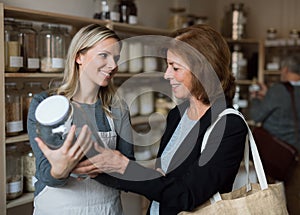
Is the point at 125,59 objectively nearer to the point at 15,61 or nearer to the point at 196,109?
the point at 15,61

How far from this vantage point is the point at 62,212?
3.29 feet

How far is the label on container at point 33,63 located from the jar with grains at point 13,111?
10 centimetres

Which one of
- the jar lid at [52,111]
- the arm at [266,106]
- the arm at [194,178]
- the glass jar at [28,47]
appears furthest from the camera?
the arm at [266,106]

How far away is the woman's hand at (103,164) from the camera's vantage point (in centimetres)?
72

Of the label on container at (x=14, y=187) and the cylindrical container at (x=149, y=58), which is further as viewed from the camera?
the cylindrical container at (x=149, y=58)

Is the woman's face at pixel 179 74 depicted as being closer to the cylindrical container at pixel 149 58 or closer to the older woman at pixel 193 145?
the older woman at pixel 193 145

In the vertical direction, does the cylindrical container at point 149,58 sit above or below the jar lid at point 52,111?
above

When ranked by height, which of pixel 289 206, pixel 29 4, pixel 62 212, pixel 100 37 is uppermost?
pixel 29 4

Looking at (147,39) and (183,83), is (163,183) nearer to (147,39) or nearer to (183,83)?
(183,83)

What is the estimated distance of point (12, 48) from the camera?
1.43m

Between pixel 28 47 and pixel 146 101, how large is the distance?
81 cm

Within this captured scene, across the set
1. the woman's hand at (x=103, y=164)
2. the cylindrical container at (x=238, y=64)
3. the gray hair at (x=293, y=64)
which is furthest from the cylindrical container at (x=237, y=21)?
the woman's hand at (x=103, y=164)

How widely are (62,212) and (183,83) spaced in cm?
44

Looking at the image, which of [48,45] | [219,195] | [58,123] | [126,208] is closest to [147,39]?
[48,45]
